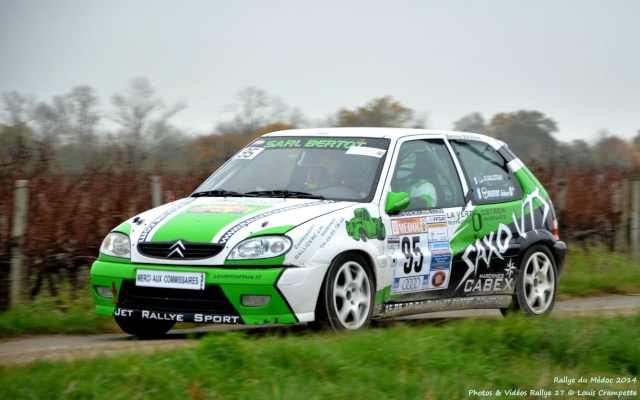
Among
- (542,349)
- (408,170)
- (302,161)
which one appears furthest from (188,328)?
(542,349)

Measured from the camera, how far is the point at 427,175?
9227mm

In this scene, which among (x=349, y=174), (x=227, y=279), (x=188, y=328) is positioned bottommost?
(x=188, y=328)

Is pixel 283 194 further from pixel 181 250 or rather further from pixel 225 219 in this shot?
pixel 181 250

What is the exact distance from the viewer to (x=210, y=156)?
50.9 feet

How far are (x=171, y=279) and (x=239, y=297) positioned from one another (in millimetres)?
546

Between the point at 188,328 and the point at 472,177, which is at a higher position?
Answer: the point at 472,177

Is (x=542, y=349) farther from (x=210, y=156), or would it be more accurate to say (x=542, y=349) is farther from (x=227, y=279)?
(x=210, y=156)

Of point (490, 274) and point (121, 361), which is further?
point (490, 274)

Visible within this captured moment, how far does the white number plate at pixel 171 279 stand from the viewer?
762 centimetres

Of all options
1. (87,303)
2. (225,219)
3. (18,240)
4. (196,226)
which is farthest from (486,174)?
(18,240)

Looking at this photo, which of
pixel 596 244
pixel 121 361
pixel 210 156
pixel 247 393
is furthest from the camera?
pixel 596 244

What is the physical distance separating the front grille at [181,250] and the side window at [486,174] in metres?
2.88

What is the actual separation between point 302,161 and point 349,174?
20.1 inches

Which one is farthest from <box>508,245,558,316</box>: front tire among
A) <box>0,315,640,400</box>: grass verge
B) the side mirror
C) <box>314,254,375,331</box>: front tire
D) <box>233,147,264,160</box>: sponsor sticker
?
<box>233,147,264,160</box>: sponsor sticker
